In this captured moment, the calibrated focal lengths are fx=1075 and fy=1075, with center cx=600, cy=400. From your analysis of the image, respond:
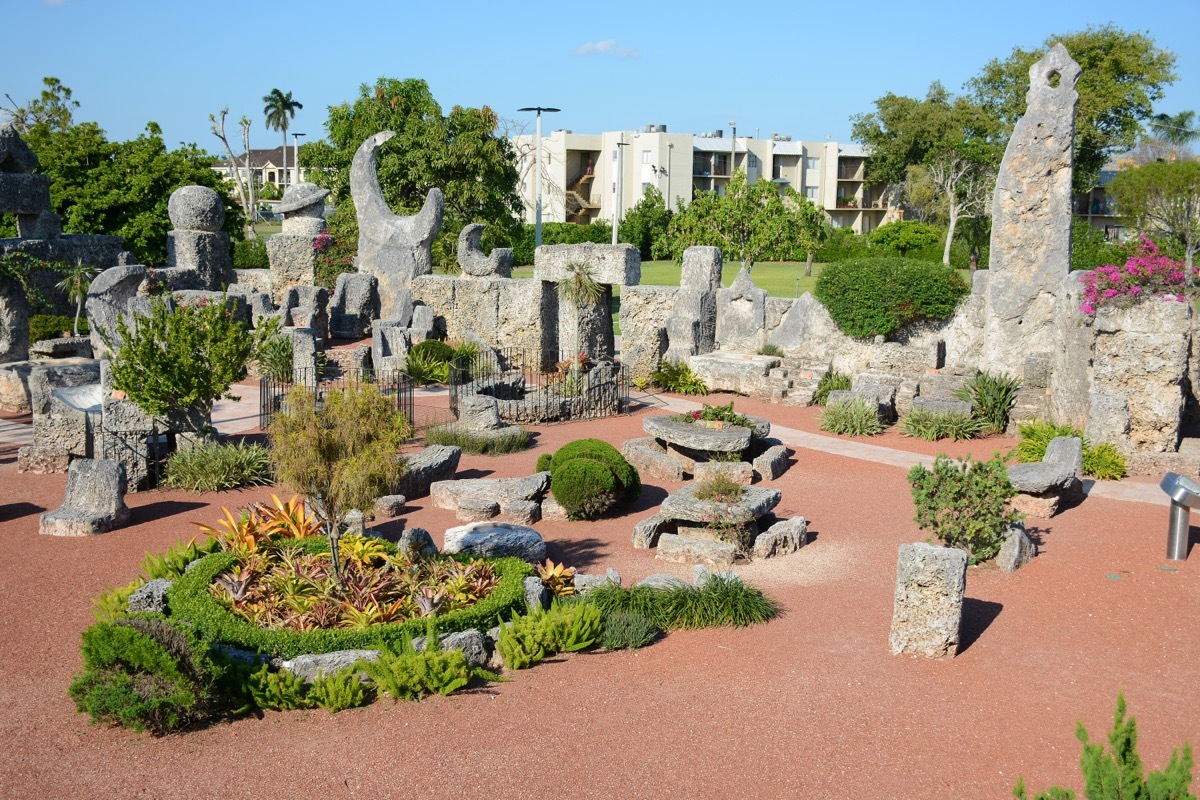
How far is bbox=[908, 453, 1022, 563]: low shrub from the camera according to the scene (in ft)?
35.5

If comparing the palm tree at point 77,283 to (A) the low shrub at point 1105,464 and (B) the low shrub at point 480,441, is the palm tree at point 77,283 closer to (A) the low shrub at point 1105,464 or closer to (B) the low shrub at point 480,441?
(B) the low shrub at point 480,441

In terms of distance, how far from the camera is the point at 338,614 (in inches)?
356

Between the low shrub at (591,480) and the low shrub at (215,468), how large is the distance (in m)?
3.85

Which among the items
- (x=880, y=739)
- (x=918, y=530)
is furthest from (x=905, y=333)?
(x=880, y=739)

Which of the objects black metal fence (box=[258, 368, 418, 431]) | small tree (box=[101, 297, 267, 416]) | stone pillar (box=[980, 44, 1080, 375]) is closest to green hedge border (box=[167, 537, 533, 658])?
small tree (box=[101, 297, 267, 416])

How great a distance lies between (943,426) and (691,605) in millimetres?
9138

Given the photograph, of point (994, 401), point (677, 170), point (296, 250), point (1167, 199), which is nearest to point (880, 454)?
point (994, 401)

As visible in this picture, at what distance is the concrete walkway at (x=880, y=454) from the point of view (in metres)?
13.8

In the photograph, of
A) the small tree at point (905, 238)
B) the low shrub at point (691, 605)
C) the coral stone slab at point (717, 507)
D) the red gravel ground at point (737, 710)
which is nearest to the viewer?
the red gravel ground at point (737, 710)

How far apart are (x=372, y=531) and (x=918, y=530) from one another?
624 cm

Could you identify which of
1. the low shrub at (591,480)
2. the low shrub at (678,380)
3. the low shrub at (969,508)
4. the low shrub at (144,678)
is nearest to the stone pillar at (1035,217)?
the low shrub at (678,380)

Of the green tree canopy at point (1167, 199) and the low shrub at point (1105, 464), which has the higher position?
the green tree canopy at point (1167, 199)

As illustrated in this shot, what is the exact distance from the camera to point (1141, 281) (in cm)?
1520

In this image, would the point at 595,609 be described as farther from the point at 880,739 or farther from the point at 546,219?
the point at 546,219
